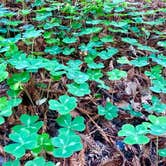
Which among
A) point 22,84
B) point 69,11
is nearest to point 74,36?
point 69,11

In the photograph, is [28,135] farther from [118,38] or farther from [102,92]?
[118,38]

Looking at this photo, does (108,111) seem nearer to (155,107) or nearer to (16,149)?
(155,107)

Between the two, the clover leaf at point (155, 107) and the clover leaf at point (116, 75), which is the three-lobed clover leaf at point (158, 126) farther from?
the clover leaf at point (116, 75)

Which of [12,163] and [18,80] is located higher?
[18,80]

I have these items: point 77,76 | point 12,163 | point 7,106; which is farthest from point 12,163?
point 77,76

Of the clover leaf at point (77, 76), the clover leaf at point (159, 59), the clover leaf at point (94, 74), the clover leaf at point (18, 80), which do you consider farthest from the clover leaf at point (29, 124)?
the clover leaf at point (159, 59)
